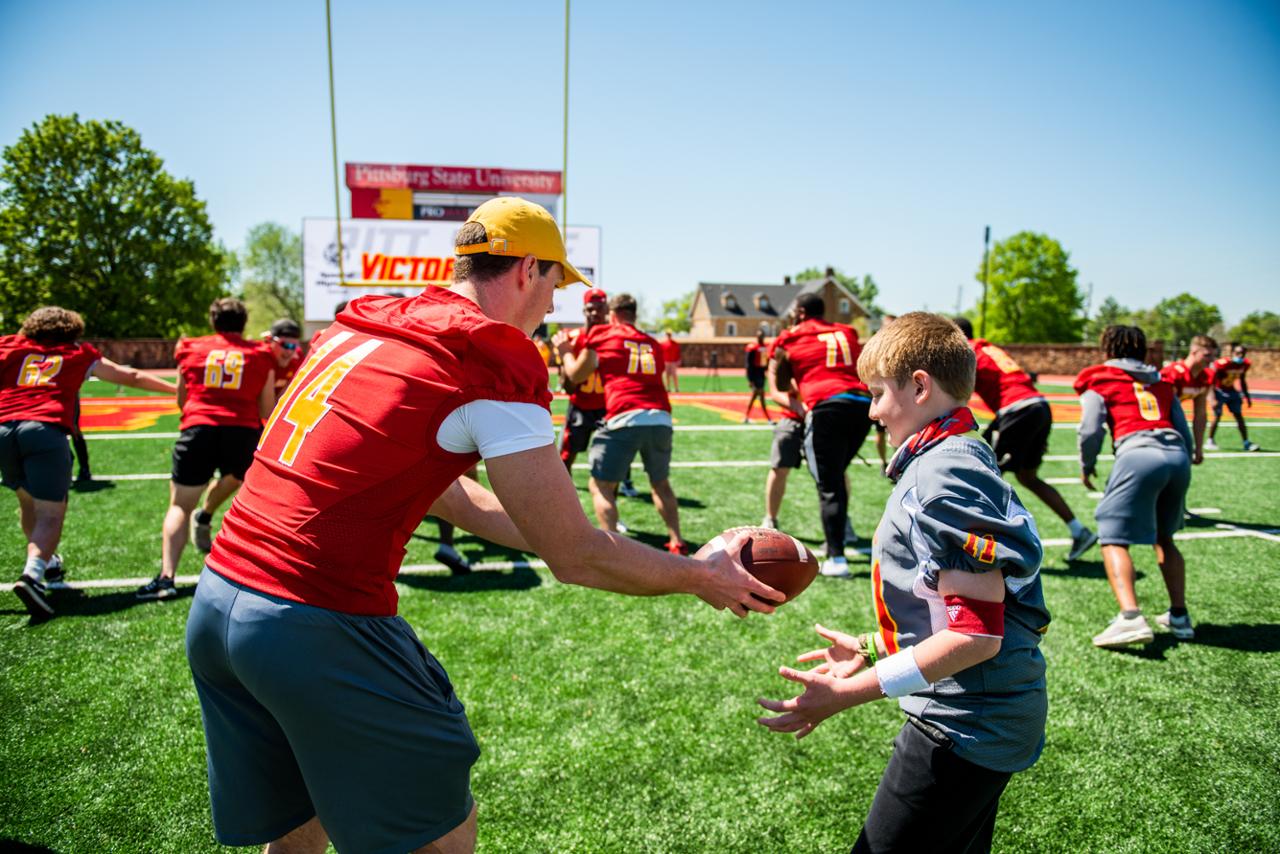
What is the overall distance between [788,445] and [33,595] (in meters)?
6.06

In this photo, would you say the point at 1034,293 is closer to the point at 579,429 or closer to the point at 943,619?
the point at 579,429

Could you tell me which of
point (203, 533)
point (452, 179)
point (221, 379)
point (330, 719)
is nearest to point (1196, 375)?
point (330, 719)

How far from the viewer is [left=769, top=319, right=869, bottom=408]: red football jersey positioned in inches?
253

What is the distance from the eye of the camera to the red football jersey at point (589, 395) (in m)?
7.84

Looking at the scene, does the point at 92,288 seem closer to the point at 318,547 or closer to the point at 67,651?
the point at 67,651

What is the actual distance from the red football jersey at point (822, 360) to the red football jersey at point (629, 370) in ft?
4.00

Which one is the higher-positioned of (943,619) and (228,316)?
(228,316)

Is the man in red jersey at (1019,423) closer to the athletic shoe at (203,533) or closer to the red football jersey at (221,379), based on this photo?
the red football jersey at (221,379)

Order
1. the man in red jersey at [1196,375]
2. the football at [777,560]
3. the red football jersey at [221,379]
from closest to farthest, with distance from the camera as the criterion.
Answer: the football at [777,560] → the red football jersey at [221,379] → the man in red jersey at [1196,375]

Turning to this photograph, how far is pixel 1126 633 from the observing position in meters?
4.81

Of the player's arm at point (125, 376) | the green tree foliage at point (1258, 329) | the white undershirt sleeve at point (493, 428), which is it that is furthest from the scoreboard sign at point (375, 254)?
the green tree foliage at point (1258, 329)

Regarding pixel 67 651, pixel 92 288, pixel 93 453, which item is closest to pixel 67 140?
pixel 92 288

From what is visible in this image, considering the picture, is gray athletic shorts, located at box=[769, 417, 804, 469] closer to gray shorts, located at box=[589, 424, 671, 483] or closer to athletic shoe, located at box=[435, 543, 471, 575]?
gray shorts, located at box=[589, 424, 671, 483]

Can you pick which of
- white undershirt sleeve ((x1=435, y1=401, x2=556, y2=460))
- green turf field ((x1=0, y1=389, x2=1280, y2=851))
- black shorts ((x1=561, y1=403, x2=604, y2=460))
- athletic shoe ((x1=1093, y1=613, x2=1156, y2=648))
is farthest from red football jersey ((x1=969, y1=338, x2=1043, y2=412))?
white undershirt sleeve ((x1=435, y1=401, x2=556, y2=460))
